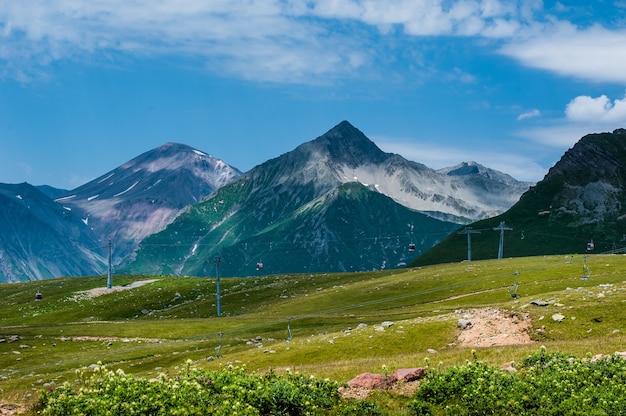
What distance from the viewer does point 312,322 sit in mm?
102375

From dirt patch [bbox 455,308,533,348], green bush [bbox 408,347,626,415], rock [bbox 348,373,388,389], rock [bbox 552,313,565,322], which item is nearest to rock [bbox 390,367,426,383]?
rock [bbox 348,373,388,389]

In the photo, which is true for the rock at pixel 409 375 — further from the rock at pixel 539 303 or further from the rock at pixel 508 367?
the rock at pixel 539 303

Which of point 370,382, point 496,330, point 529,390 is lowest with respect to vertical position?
point 496,330

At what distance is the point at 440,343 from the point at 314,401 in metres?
34.0

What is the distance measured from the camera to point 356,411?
71.0 feet

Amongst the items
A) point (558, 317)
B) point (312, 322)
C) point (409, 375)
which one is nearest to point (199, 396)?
point (409, 375)

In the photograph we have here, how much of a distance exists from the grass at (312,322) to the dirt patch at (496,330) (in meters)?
1.15

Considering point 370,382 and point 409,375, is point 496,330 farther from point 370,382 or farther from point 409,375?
point 370,382

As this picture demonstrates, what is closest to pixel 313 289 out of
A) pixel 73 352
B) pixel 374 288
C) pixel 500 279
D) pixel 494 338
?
pixel 374 288

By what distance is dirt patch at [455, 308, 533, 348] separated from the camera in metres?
48.6

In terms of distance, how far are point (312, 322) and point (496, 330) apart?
Result: 2134 inches

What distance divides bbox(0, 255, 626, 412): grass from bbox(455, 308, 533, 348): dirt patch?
115 cm

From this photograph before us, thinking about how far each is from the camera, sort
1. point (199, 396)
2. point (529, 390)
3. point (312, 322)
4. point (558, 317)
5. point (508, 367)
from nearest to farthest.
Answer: point (199, 396) → point (529, 390) → point (508, 367) → point (558, 317) → point (312, 322)

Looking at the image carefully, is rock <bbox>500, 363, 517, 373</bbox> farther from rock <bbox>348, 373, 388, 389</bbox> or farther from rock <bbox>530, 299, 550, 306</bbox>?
rock <bbox>530, 299, 550, 306</bbox>
